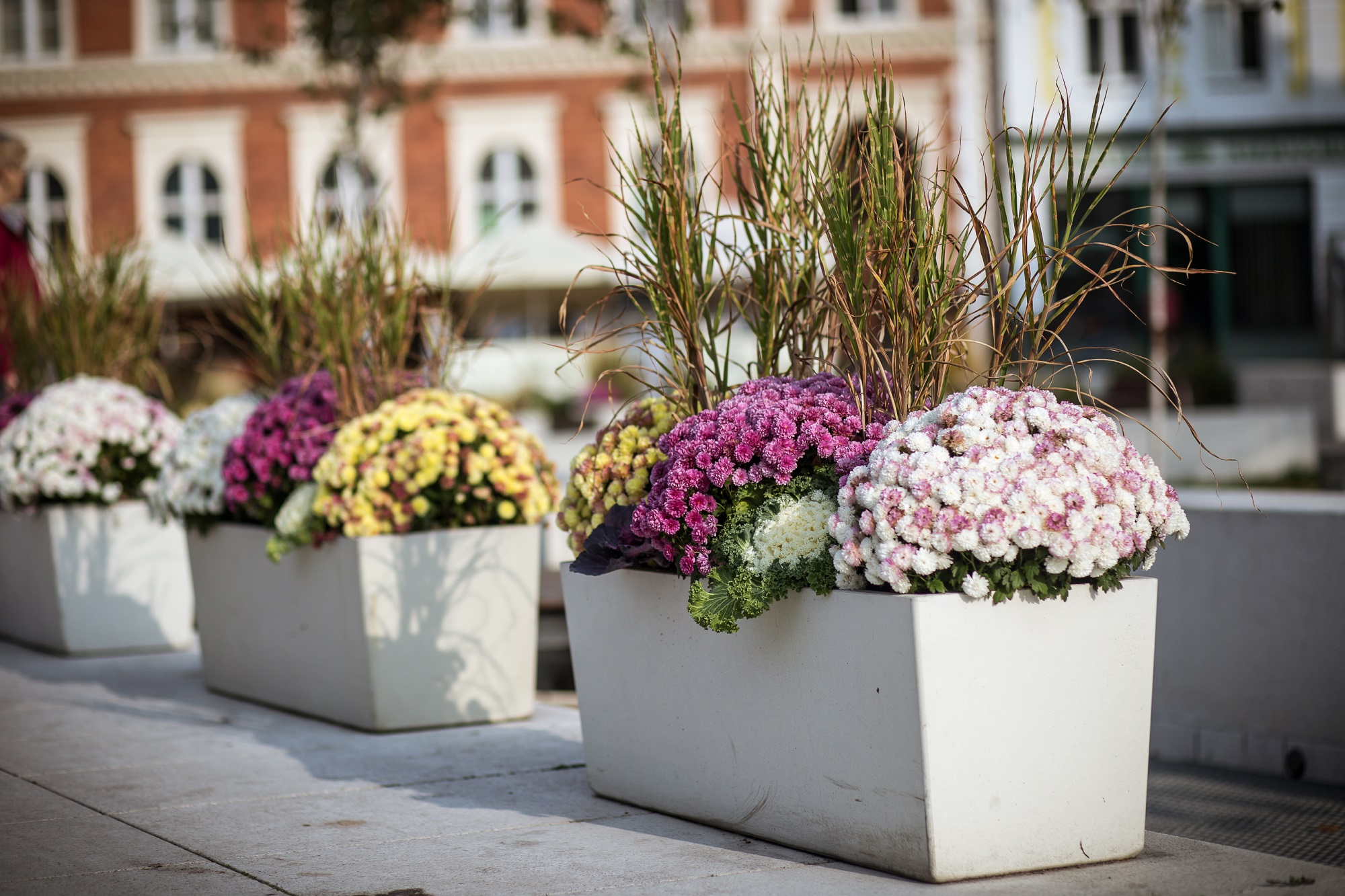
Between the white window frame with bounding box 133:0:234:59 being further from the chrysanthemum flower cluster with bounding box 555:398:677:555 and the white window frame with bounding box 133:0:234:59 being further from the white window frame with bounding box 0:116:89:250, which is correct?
the chrysanthemum flower cluster with bounding box 555:398:677:555

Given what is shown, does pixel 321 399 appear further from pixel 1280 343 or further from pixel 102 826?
pixel 1280 343

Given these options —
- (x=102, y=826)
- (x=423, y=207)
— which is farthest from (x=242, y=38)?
(x=102, y=826)

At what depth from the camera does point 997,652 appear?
2672mm

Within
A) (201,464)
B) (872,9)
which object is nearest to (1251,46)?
(872,9)

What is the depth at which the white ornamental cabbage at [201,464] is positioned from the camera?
190 inches

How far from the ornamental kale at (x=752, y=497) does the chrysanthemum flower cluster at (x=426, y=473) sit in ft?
3.96

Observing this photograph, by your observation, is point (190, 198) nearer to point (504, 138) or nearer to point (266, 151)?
point (266, 151)

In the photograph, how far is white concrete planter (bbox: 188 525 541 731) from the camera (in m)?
4.19

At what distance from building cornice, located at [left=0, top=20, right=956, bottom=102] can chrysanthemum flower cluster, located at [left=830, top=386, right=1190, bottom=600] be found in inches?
857

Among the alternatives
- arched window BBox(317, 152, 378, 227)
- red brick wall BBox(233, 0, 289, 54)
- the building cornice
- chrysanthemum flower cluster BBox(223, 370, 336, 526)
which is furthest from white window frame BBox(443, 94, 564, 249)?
chrysanthemum flower cluster BBox(223, 370, 336, 526)

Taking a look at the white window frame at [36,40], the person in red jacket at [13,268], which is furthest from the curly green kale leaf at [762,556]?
the white window frame at [36,40]

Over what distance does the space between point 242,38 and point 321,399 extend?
2150 centimetres

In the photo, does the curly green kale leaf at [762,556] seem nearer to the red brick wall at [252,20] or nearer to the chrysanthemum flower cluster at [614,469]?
the chrysanthemum flower cluster at [614,469]

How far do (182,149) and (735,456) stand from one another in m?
23.4
